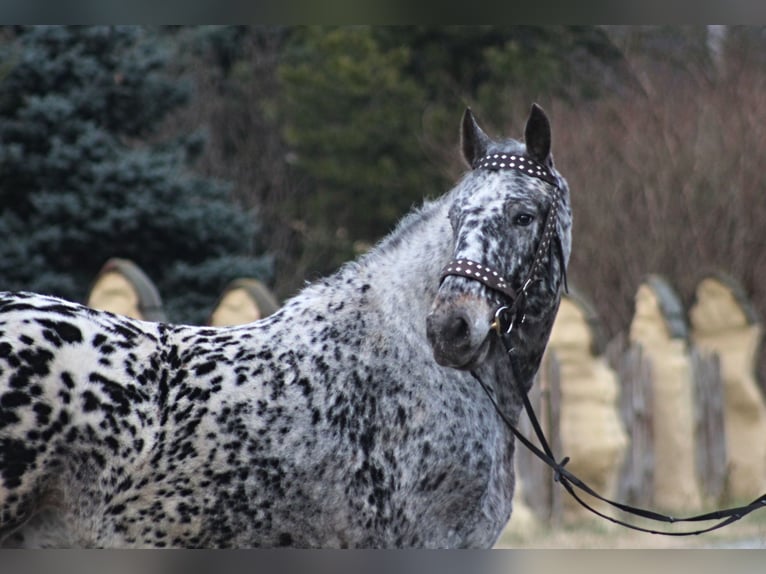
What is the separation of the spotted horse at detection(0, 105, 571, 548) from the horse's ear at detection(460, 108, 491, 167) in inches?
1.1

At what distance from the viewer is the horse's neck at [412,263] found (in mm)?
3830

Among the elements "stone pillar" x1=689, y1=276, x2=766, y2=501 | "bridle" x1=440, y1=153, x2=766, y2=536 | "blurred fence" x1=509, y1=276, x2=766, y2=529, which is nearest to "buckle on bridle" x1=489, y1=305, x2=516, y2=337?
"bridle" x1=440, y1=153, x2=766, y2=536

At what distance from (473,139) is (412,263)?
0.51 metres

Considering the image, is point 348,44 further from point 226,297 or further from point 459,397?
point 459,397

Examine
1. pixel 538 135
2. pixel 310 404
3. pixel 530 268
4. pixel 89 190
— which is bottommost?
pixel 310 404

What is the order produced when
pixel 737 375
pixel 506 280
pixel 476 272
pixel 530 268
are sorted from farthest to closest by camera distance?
1. pixel 737 375
2. pixel 530 268
3. pixel 506 280
4. pixel 476 272

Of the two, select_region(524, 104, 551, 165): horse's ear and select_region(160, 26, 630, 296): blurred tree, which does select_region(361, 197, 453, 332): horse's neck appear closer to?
select_region(524, 104, 551, 165): horse's ear

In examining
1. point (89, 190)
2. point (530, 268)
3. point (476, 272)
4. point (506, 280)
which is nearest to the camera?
point (476, 272)

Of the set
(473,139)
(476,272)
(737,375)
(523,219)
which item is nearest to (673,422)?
(737,375)

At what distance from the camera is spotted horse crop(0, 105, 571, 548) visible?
3.39 meters

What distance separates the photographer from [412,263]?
3912 millimetres

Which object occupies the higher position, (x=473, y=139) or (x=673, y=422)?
(x=673, y=422)

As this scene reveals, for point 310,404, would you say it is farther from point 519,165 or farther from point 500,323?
point 519,165
